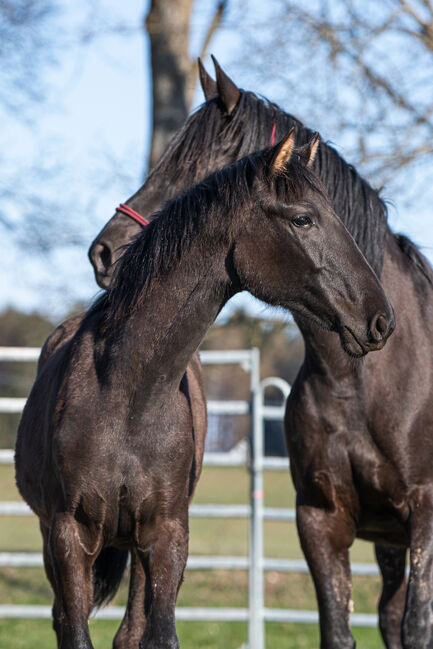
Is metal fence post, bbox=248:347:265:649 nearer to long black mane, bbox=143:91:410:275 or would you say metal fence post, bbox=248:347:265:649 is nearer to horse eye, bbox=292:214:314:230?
long black mane, bbox=143:91:410:275

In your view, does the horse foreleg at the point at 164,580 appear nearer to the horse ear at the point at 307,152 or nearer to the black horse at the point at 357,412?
the black horse at the point at 357,412

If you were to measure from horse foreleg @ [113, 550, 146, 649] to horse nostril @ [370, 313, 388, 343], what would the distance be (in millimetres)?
1320

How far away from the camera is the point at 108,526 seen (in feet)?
9.56

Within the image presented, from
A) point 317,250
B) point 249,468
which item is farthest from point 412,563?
point 249,468

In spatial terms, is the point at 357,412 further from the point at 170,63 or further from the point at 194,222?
the point at 170,63

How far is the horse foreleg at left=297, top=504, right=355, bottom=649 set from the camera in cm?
332

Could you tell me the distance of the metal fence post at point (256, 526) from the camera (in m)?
5.99

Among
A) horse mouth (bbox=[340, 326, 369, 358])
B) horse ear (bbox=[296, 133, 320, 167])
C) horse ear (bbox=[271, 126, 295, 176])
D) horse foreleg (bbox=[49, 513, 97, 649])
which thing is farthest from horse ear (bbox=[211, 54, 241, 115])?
horse foreleg (bbox=[49, 513, 97, 649])

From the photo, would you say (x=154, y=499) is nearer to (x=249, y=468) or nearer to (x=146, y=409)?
(x=146, y=409)

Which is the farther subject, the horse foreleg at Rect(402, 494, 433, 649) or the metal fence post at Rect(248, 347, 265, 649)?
the metal fence post at Rect(248, 347, 265, 649)

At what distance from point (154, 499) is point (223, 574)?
7030 millimetres

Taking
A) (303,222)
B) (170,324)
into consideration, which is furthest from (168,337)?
(303,222)

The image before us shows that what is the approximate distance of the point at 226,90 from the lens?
147 inches

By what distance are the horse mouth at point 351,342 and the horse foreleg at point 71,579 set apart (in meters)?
1.10
